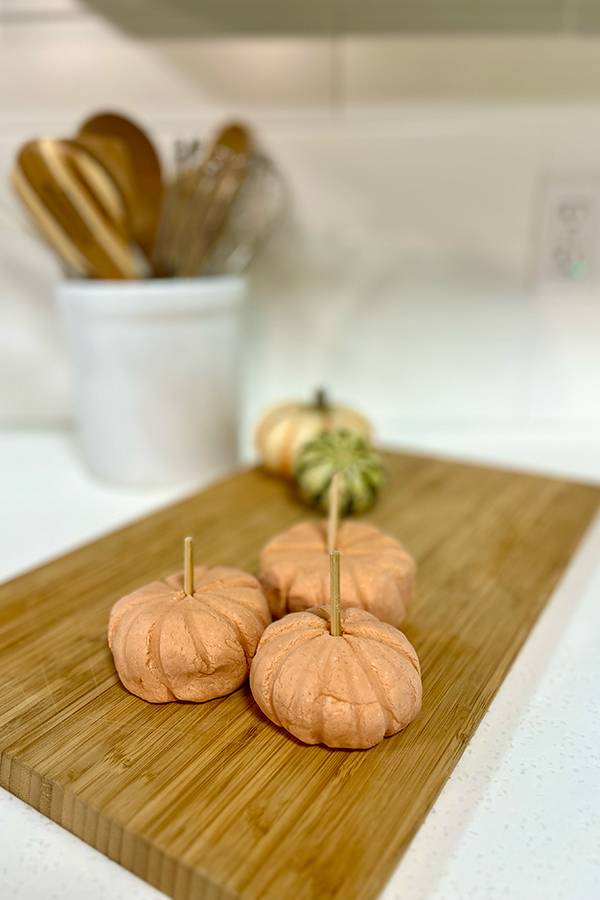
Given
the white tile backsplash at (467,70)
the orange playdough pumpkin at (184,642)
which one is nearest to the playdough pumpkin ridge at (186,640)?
the orange playdough pumpkin at (184,642)

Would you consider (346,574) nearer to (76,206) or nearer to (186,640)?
(186,640)

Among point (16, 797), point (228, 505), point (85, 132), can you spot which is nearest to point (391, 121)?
point (85, 132)

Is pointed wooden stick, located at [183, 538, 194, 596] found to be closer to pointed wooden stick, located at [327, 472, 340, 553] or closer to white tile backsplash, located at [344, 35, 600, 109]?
pointed wooden stick, located at [327, 472, 340, 553]

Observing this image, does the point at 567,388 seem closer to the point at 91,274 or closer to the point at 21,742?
the point at 91,274

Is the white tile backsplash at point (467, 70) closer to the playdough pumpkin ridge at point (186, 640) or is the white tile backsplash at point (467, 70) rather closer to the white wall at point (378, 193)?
the white wall at point (378, 193)

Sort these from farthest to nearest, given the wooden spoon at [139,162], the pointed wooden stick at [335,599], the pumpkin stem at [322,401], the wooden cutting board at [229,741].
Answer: the pumpkin stem at [322,401]
the wooden spoon at [139,162]
the pointed wooden stick at [335,599]
the wooden cutting board at [229,741]

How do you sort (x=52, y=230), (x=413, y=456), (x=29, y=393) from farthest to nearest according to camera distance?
(x=29, y=393)
(x=413, y=456)
(x=52, y=230)
